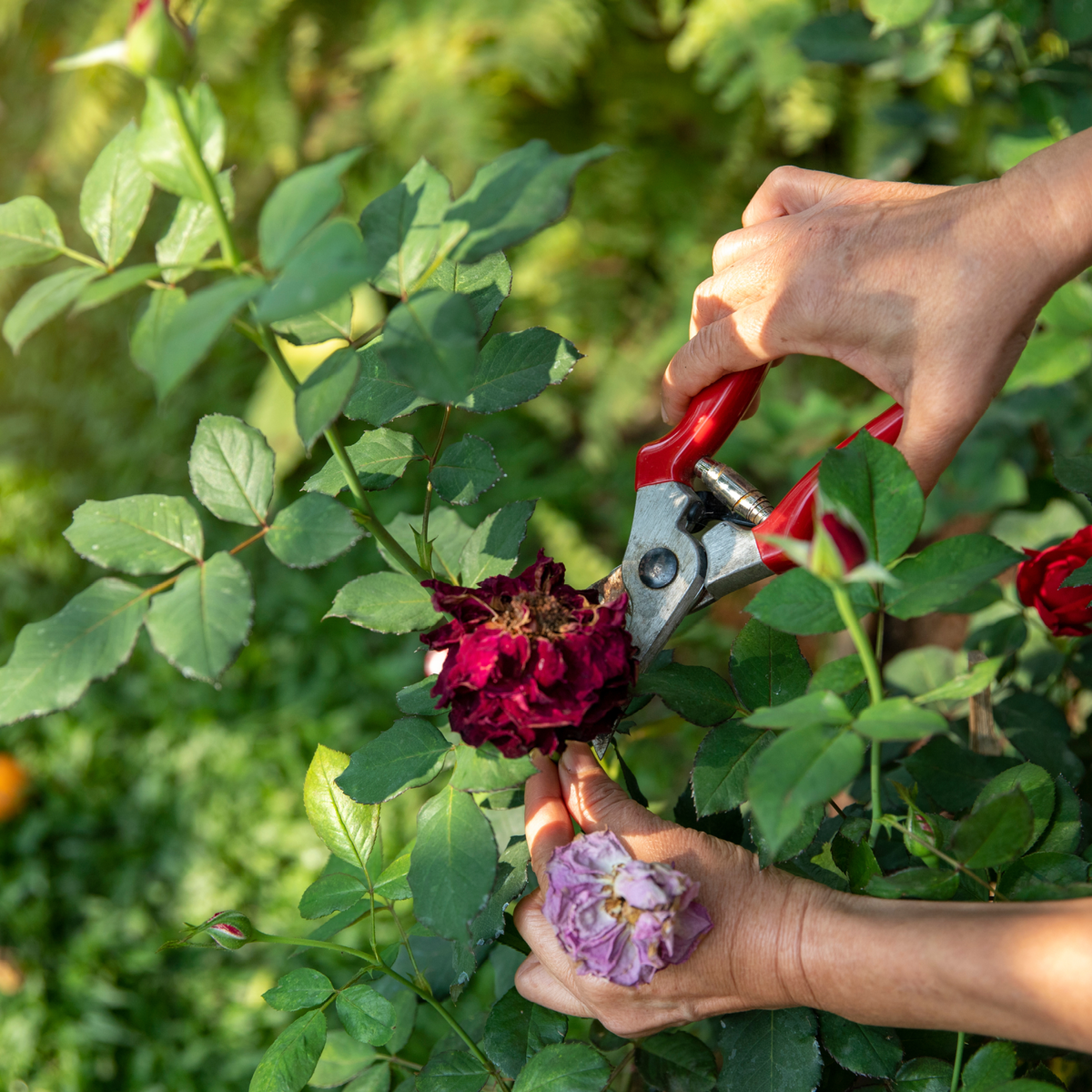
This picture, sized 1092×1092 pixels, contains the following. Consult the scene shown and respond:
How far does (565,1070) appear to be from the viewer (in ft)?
1.93

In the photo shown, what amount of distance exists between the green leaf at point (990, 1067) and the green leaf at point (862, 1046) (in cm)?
6

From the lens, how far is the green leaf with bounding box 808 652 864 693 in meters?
0.48

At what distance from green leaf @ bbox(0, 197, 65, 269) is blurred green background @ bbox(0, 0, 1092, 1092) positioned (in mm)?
786

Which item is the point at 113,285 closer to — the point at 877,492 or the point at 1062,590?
the point at 877,492

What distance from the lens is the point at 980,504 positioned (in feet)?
4.69

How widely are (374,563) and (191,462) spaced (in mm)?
1571

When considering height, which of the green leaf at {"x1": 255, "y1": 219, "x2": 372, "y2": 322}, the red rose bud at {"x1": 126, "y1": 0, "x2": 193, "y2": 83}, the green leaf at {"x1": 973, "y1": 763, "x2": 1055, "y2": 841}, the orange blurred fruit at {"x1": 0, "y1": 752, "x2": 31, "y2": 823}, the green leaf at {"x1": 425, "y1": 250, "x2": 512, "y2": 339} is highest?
the red rose bud at {"x1": 126, "y1": 0, "x2": 193, "y2": 83}

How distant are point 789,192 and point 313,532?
20.8 inches

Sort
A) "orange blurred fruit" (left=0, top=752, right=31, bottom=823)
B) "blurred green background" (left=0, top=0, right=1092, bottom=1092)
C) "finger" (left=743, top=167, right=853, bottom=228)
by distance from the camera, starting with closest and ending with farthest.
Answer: "finger" (left=743, top=167, right=853, bottom=228), "blurred green background" (left=0, top=0, right=1092, bottom=1092), "orange blurred fruit" (left=0, top=752, right=31, bottom=823)

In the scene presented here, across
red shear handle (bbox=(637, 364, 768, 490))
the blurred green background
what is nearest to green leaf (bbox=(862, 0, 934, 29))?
the blurred green background

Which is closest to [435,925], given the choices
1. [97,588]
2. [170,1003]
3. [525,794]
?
[525,794]

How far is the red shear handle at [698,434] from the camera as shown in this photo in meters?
0.75

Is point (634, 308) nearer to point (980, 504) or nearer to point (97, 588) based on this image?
point (980, 504)

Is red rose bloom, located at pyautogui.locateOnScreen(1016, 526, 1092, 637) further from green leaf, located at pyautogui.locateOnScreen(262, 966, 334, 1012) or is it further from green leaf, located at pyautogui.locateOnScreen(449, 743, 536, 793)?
green leaf, located at pyautogui.locateOnScreen(262, 966, 334, 1012)
